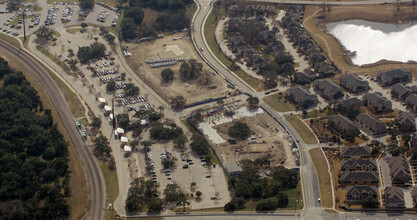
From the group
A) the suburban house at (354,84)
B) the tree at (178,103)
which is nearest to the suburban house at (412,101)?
the suburban house at (354,84)

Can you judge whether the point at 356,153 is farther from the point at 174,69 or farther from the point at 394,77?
the point at 174,69

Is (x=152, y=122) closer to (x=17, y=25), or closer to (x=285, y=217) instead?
(x=285, y=217)

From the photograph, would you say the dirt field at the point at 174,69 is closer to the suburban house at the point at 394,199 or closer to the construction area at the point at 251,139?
the construction area at the point at 251,139

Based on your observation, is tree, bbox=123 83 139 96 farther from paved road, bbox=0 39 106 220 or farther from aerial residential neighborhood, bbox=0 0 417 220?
paved road, bbox=0 39 106 220

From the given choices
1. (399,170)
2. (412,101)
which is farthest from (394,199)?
(412,101)

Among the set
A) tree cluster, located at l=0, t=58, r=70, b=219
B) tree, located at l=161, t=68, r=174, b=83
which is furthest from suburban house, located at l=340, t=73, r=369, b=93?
tree cluster, located at l=0, t=58, r=70, b=219

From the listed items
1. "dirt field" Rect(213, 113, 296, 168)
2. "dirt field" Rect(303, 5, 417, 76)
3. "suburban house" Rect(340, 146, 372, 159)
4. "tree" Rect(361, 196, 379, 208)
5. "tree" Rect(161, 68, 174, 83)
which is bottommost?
"tree" Rect(361, 196, 379, 208)

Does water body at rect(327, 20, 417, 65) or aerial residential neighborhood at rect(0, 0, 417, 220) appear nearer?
aerial residential neighborhood at rect(0, 0, 417, 220)
